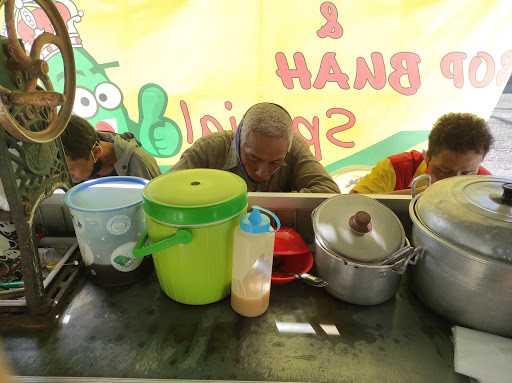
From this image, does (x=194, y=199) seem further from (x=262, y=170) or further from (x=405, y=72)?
(x=405, y=72)

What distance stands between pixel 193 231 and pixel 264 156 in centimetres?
86

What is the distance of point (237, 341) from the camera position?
0.71 m

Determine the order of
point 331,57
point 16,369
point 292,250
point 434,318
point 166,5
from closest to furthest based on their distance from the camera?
point 16,369 → point 434,318 → point 292,250 → point 166,5 → point 331,57

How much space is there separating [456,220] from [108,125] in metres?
2.28

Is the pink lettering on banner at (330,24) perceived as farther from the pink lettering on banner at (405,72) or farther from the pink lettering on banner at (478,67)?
the pink lettering on banner at (478,67)

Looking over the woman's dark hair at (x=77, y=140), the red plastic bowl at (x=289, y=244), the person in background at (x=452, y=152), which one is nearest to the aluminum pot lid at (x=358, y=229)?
the red plastic bowl at (x=289, y=244)

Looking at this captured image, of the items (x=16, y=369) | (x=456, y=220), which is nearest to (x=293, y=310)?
(x=456, y=220)

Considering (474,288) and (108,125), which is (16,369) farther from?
(108,125)

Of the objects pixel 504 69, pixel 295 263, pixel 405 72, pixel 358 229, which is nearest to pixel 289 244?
pixel 295 263

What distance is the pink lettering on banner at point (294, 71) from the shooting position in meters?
2.19

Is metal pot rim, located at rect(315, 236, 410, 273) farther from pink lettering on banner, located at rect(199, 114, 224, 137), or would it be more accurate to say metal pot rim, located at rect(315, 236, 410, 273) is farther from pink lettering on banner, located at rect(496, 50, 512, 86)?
pink lettering on banner, located at rect(496, 50, 512, 86)

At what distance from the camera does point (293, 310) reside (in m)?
0.79

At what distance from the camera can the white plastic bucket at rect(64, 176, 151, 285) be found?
758mm

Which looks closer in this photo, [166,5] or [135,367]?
[135,367]
